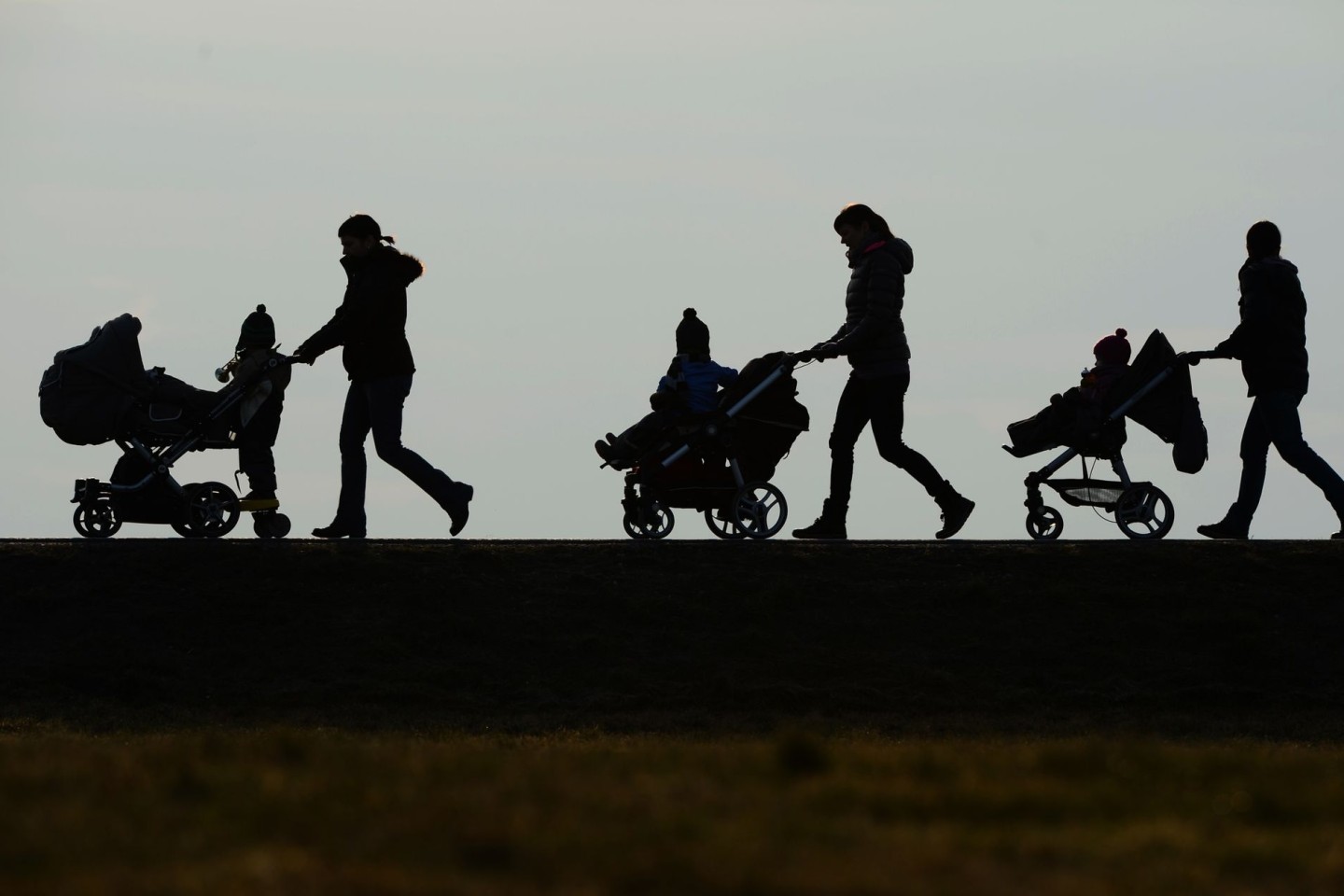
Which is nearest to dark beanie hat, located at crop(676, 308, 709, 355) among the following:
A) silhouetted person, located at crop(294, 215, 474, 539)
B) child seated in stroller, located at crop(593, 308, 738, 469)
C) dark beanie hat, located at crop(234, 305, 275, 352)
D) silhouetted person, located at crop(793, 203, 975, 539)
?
child seated in stroller, located at crop(593, 308, 738, 469)

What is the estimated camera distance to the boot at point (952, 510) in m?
14.6

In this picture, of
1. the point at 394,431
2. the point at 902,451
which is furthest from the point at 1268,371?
the point at 394,431

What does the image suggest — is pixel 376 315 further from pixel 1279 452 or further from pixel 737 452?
pixel 1279 452

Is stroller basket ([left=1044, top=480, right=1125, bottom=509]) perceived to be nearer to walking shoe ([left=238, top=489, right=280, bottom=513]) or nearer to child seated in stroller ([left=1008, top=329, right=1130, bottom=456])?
child seated in stroller ([left=1008, top=329, right=1130, bottom=456])

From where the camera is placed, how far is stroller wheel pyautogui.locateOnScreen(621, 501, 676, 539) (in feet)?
50.8

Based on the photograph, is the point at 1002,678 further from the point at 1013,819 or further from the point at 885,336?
the point at 1013,819

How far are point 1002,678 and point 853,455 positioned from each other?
3.47 m

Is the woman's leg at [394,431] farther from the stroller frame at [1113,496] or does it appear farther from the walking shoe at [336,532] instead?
the stroller frame at [1113,496]

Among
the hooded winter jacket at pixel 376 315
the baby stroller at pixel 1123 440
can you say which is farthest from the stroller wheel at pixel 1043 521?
the hooded winter jacket at pixel 376 315

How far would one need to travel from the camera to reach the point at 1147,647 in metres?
11.9

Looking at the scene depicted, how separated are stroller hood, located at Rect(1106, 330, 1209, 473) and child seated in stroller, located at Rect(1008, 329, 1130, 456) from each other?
0.14 m

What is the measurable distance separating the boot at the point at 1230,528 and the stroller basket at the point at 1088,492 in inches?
38.4

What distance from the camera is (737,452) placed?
593 inches

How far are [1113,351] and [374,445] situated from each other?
5.57m
